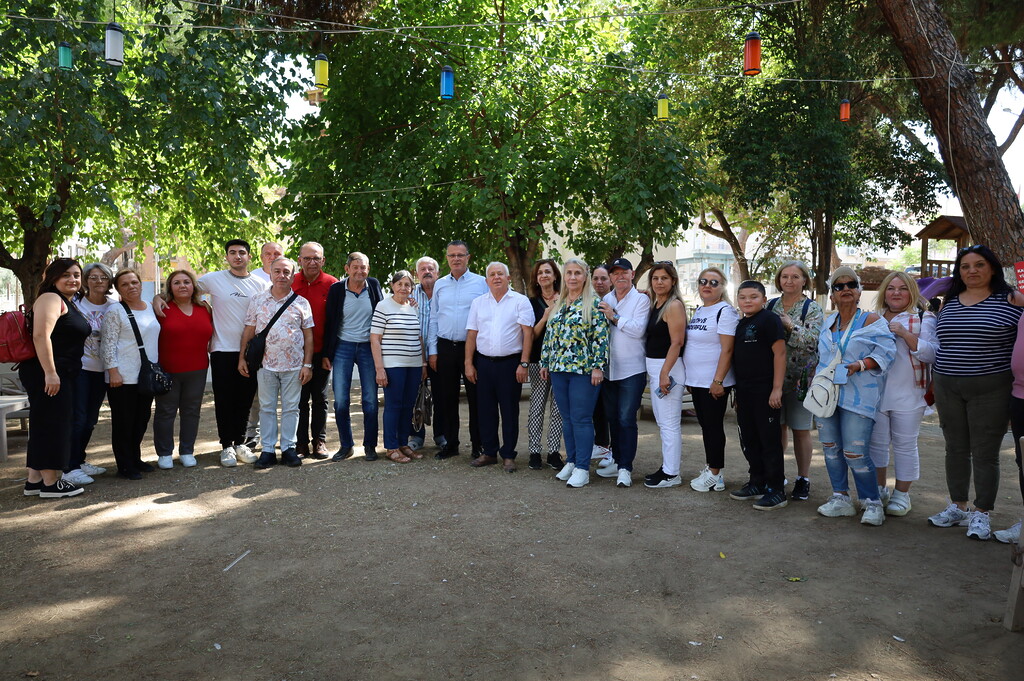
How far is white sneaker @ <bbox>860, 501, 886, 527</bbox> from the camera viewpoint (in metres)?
4.91

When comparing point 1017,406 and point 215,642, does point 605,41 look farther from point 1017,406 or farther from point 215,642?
point 215,642

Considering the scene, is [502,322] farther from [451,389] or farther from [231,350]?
[231,350]

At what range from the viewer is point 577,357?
19.5 ft

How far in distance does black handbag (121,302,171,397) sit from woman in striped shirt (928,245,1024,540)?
5.52 metres

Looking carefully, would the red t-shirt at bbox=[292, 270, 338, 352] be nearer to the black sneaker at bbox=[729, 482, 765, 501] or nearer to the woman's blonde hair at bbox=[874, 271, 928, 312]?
the black sneaker at bbox=[729, 482, 765, 501]

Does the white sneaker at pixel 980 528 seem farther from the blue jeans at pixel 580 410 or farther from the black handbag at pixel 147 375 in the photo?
the black handbag at pixel 147 375

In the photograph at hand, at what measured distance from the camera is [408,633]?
3393 millimetres

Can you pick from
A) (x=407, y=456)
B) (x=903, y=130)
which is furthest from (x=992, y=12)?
(x=407, y=456)

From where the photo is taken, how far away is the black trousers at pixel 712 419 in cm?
562

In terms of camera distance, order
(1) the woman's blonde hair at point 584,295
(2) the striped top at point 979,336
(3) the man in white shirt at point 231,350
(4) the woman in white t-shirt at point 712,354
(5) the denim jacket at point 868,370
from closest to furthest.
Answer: (2) the striped top at point 979,336 → (5) the denim jacket at point 868,370 → (4) the woman in white t-shirt at point 712,354 → (1) the woman's blonde hair at point 584,295 → (3) the man in white shirt at point 231,350

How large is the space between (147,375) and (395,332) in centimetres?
195

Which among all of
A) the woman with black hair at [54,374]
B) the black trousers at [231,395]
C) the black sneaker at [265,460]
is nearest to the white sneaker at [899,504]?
the black sneaker at [265,460]

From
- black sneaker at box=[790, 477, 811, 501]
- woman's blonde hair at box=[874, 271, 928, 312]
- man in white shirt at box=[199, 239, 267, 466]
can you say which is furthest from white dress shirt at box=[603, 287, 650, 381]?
man in white shirt at box=[199, 239, 267, 466]

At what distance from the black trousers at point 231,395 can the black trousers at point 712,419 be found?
3684 millimetres
